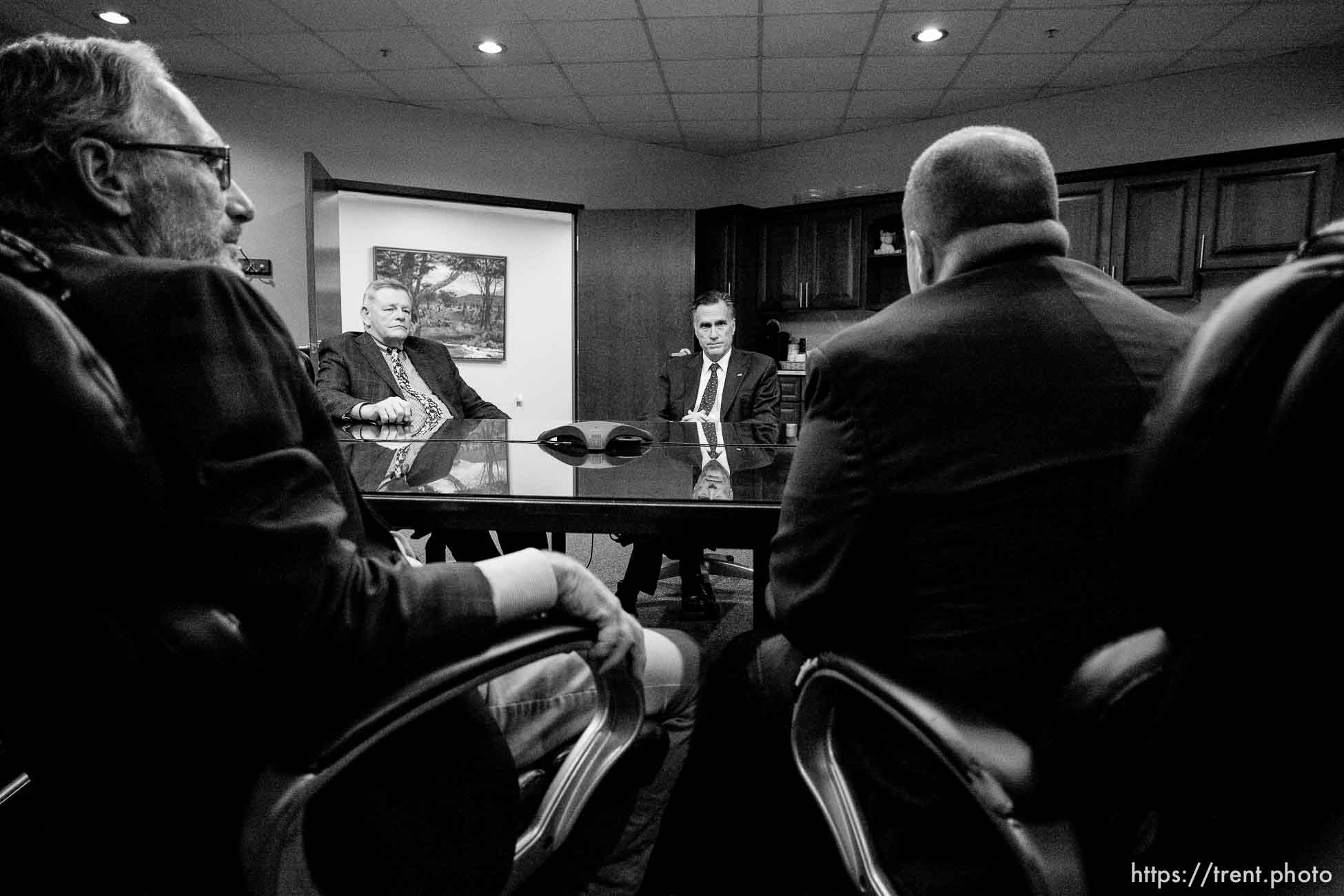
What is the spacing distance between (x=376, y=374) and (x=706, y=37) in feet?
8.91

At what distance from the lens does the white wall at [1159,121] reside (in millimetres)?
4559

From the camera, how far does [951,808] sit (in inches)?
31.3

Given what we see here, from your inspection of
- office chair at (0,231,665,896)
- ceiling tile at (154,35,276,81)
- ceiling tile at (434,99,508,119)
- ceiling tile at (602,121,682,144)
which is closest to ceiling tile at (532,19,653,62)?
ceiling tile at (434,99,508,119)

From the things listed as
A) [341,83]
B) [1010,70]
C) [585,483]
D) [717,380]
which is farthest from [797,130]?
[585,483]

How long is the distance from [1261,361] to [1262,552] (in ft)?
0.39

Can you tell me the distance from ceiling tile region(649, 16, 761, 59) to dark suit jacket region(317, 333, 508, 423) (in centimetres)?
223

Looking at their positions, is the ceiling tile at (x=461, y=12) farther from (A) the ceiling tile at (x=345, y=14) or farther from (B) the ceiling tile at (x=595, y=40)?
(B) the ceiling tile at (x=595, y=40)

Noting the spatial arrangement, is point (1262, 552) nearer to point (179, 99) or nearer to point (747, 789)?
point (747, 789)

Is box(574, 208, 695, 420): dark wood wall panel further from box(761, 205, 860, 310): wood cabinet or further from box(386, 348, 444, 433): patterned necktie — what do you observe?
box(386, 348, 444, 433): patterned necktie

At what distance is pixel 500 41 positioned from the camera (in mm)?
4430

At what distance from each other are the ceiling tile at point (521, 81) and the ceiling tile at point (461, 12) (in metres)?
0.68

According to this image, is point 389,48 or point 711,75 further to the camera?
point 711,75

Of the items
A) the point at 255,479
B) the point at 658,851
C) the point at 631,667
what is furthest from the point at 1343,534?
the point at 658,851

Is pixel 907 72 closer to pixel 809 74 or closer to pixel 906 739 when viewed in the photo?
pixel 809 74
